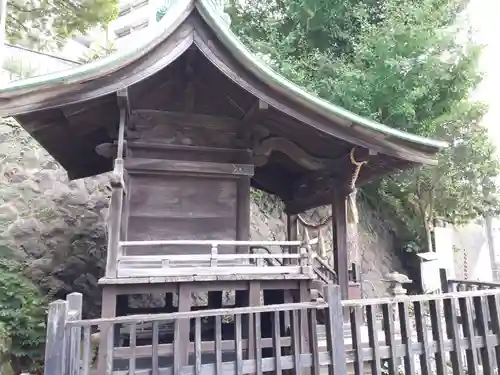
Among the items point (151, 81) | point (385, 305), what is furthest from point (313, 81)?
point (385, 305)

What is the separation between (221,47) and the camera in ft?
17.0

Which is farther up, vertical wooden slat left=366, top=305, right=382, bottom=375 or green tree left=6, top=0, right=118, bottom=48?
green tree left=6, top=0, right=118, bottom=48

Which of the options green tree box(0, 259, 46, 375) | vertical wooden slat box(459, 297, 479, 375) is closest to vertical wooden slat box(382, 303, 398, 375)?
vertical wooden slat box(459, 297, 479, 375)

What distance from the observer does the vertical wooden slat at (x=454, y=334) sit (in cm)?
479

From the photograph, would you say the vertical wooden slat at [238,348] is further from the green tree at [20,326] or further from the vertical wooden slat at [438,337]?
the green tree at [20,326]

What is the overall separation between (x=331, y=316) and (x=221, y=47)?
355 cm

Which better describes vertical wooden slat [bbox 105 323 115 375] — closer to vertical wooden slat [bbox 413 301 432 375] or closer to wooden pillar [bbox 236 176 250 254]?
wooden pillar [bbox 236 176 250 254]

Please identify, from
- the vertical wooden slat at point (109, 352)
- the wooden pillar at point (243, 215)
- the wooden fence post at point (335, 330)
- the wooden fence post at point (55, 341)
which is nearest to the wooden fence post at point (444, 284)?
the wooden pillar at point (243, 215)

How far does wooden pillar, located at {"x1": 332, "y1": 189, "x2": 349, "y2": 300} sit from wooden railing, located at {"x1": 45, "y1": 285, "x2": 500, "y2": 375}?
1332mm

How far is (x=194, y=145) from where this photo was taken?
643 cm

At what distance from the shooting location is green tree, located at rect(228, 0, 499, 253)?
10109 millimetres

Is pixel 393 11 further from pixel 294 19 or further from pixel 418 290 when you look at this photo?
pixel 418 290

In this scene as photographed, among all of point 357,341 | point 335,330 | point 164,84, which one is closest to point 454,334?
point 357,341

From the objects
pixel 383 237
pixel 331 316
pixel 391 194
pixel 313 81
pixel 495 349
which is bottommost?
pixel 495 349
